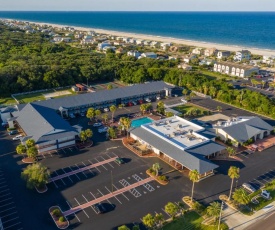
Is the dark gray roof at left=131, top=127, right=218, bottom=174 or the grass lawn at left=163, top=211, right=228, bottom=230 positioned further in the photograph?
the dark gray roof at left=131, top=127, right=218, bottom=174

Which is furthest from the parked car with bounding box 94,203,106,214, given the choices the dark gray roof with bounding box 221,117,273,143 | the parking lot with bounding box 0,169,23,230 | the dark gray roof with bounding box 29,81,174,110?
the dark gray roof with bounding box 29,81,174,110

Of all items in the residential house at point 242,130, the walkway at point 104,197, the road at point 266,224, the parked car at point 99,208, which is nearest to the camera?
the road at point 266,224

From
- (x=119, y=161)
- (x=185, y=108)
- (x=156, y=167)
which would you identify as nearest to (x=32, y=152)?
(x=119, y=161)

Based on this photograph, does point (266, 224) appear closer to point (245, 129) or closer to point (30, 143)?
point (245, 129)

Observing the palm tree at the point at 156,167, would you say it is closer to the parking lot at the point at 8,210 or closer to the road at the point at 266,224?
the road at the point at 266,224

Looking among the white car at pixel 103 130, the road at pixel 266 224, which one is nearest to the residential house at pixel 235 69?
the white car at pixel 103 130

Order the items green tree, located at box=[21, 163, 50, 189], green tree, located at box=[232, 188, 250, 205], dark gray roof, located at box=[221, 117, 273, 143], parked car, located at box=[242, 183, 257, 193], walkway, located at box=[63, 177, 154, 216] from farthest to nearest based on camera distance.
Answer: dark gray roof, located at box=[221, 117, 273, 143] < parked car, located at box=[242, 183, 257, 193] < green tree, located at box=[21, 163, 50, 189] < walkway, located at box=[63, 177, 154, 216] < green tree, located at box=[232, 188, 250, 205]

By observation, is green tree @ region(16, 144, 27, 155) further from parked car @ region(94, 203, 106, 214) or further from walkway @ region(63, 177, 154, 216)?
parked car @ region(94, 203, 106, 214)
